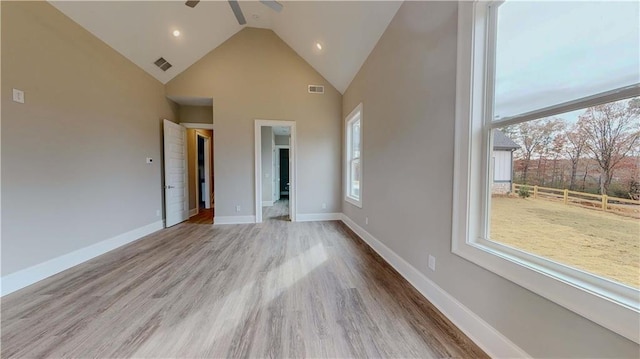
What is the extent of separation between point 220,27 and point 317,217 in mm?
4330

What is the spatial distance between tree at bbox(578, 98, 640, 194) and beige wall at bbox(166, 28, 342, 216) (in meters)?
4.49

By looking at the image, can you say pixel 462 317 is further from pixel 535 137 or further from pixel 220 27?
pixel 220 27

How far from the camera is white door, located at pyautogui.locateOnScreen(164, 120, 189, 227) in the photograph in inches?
189

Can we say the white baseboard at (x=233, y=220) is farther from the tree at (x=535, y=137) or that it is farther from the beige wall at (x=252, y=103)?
the tree at (x=535, y=137)

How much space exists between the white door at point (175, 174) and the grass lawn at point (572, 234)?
5.37 metres

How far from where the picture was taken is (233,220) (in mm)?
5152

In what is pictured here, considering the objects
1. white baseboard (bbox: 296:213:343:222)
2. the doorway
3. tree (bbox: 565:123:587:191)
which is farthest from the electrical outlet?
the doorway

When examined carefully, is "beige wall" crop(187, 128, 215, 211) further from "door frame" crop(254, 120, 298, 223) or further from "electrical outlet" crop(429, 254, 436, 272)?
"electrical outlet" crop(429, 254, 436, 272)

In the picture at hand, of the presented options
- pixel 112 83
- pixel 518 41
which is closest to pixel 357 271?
pixel 518 41

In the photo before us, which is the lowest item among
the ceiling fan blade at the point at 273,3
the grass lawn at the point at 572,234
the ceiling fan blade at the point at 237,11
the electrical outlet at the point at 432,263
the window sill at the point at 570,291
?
the electrical outlet at the point at 432,263

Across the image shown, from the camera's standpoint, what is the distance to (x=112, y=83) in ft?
11.6

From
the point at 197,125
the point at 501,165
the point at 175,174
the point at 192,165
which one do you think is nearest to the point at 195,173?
the point at 192,165

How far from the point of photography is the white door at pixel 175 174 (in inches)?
189

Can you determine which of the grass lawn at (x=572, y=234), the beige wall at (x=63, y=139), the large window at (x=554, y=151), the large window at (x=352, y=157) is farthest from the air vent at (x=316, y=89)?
the grass lawn at (x=572, y=234)
